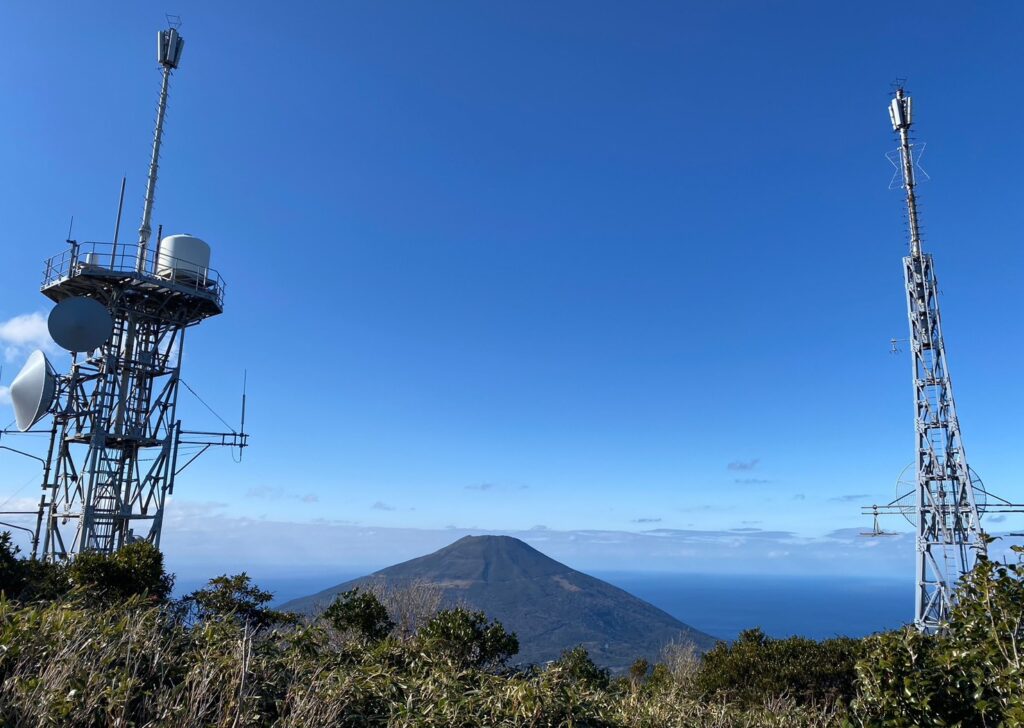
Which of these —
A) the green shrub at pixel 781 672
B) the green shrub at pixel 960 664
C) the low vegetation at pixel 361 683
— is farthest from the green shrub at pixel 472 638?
the green shrub at pixel 960 664

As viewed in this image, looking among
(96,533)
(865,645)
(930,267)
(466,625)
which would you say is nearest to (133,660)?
(865,645)

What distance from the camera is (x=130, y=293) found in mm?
25672

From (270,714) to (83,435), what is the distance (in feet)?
75.9

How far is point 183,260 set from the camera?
2666 cm

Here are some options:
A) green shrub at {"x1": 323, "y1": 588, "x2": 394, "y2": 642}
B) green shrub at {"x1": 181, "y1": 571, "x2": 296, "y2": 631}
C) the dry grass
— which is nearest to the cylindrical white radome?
green shrub at {"x1": 181, "y1": 571, "x2": 296, "y2": 631}

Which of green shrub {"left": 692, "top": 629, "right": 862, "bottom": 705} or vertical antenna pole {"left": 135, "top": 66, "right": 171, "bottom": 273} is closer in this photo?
green shrub {"left": 692, "top": 629, "right": 862, "bottom": 705}

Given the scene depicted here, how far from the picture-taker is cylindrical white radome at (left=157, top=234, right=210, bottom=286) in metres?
26.4

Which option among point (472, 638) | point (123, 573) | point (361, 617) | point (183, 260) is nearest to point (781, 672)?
point (472, 638)

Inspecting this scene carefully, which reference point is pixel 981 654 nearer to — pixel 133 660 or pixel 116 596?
pixel 133 660

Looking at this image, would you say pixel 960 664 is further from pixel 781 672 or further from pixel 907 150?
pixel 907 150

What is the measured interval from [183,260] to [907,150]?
32.4m

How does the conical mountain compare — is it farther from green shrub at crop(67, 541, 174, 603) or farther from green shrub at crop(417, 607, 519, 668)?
green shrub at crop(67, 541, 174, 603)

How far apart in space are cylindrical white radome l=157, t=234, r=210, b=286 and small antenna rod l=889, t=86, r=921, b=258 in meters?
31.4

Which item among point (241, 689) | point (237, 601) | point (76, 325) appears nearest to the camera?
point (241, 689)
